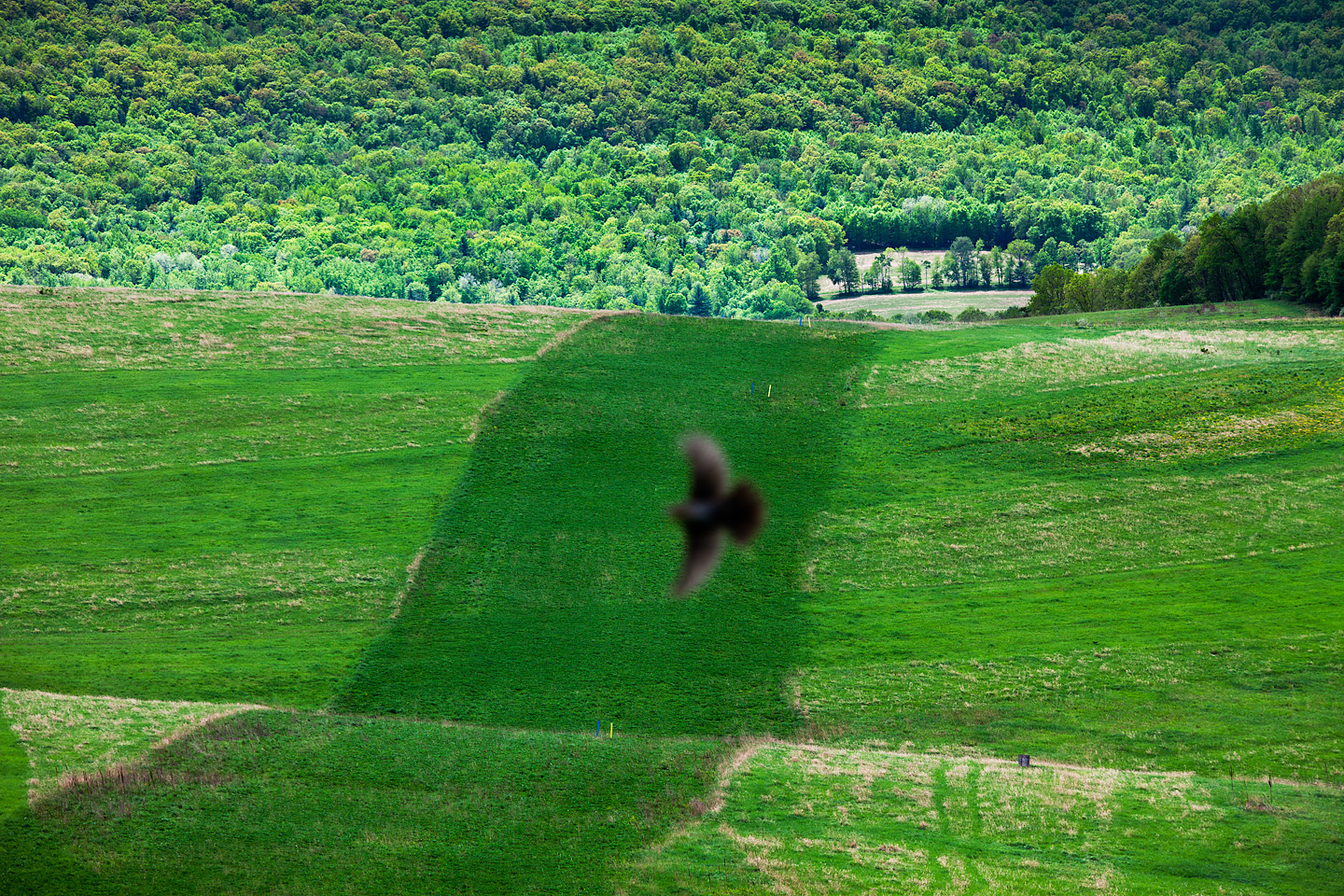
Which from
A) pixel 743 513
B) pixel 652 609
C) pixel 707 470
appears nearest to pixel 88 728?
pixel 652 609

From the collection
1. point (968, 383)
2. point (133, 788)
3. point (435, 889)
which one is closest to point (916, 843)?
point (435, 889)

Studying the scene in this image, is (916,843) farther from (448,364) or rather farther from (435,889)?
(448,364)

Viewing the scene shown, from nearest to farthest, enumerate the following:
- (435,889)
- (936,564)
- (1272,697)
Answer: (435,889) < (1272,697) < (936,564)

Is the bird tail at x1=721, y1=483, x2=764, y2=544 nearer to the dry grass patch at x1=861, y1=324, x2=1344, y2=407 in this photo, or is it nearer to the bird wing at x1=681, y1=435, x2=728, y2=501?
the bird wing at x1=681, y1=435, x2=728, y2=501

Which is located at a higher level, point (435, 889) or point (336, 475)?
point (336, 475)

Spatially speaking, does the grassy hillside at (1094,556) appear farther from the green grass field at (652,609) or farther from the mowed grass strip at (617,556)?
the mowed grass strip at (617,556)

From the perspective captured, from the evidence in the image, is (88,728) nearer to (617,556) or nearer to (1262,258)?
(617,556)

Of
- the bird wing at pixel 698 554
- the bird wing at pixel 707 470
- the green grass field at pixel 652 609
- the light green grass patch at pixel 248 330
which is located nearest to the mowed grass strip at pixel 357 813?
the green grass field at pixel 652 609
